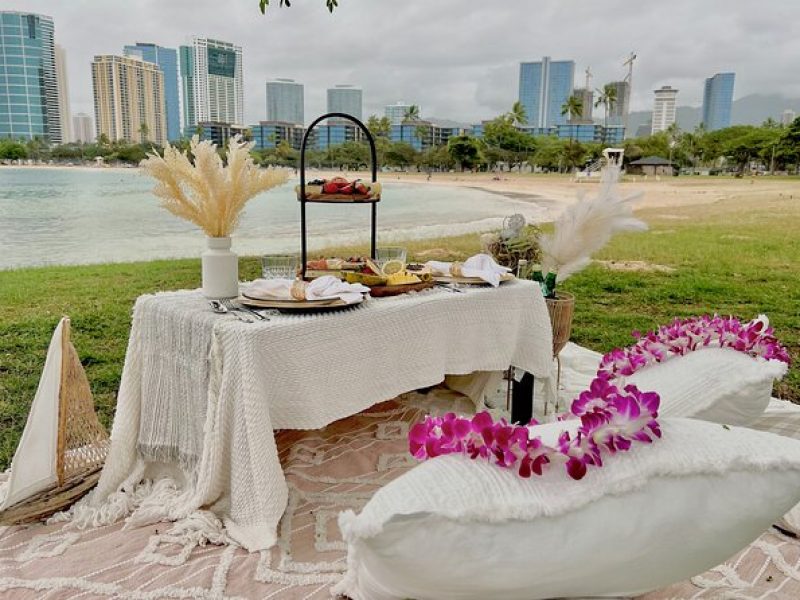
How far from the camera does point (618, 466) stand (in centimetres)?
87

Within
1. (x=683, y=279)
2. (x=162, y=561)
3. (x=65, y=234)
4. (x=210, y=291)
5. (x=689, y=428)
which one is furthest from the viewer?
(x=65, y=234)

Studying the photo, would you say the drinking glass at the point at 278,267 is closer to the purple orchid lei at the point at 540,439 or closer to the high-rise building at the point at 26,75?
the purple orchid lei at the point at 540,439

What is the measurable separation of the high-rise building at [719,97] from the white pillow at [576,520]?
8473 millimetres

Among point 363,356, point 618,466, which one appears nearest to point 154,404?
point 363,356

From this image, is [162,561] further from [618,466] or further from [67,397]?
[618,466]

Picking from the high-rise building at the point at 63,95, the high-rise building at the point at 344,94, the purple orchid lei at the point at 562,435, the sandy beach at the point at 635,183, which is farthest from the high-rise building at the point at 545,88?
the purple orchid lei at the point at 562,435

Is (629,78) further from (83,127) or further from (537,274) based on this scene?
(83,127)

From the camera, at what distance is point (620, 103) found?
931 cm

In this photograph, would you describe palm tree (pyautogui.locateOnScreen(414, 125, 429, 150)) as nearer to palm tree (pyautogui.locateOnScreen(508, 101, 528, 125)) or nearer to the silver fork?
palm tree (pyautogui.locateOnScreen(508, 101, 528, 125))

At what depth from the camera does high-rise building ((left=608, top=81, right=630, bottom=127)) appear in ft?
27.9

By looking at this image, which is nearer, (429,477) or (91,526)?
(429,477)

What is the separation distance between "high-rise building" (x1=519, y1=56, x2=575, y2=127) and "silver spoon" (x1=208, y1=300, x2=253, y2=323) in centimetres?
899

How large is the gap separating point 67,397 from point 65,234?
23.1ft

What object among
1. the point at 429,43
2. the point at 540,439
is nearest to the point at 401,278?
the point at 540,439
